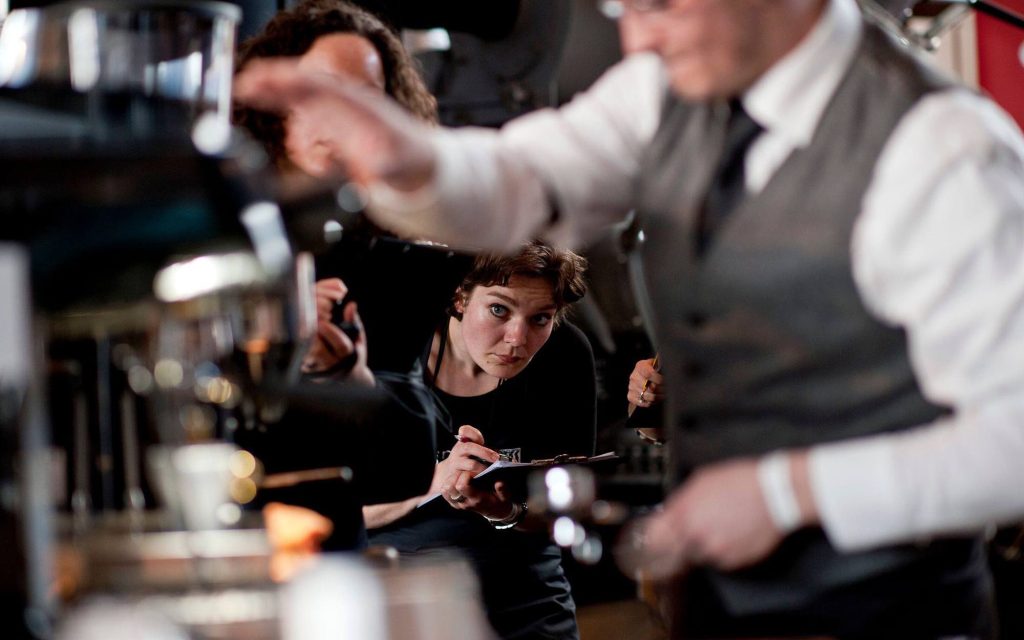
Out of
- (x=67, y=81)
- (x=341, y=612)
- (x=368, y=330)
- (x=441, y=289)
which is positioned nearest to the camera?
(x=341, y=612)

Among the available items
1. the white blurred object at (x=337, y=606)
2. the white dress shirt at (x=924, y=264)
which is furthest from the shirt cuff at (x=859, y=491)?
the white blurred object at (x=337, y=606)

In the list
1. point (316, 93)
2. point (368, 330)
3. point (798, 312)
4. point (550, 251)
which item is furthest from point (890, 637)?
point (550, 251)

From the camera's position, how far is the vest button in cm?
110

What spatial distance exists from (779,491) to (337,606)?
1.25 ft

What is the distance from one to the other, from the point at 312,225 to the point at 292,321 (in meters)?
0.08

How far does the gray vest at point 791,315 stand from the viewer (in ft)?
3.33

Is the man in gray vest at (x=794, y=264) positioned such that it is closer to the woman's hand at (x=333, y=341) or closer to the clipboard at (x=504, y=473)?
the woman's hand at (x=333, y=341)

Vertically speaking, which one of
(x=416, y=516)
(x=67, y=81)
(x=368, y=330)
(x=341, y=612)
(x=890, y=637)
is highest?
(x=67, y=81)

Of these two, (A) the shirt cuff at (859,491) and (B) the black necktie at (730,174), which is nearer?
(A) the shirt cuff at (859,491)

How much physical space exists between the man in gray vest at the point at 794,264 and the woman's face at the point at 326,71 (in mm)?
594

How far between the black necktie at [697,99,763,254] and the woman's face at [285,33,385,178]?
0.72 m

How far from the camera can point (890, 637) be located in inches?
40.7

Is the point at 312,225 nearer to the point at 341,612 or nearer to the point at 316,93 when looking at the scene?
the point at 316,93

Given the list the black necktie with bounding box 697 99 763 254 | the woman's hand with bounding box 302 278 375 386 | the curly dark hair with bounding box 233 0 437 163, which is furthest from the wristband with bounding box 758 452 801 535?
the curly dark hair with bounding box 233 0 437 163
